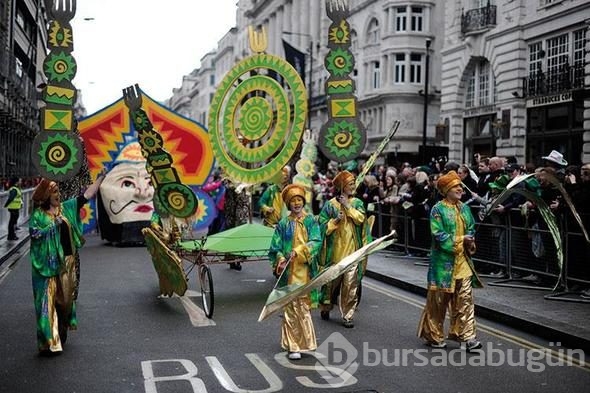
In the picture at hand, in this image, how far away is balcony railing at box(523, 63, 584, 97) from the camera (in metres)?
25.7

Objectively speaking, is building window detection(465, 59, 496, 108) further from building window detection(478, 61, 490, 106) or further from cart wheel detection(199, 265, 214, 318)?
cart wheel detection(199, 265, 214, 318)

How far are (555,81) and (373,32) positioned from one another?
20604mm

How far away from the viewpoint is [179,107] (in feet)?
495

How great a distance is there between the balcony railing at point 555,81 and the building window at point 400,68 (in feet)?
49.6

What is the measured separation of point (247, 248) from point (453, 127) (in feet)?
85.2

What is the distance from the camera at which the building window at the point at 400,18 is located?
43.0 m

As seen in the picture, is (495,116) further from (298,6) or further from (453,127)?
(298,6)

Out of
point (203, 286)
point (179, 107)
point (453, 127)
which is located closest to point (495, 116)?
point (453, 127)

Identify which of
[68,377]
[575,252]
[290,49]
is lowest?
[68,377]

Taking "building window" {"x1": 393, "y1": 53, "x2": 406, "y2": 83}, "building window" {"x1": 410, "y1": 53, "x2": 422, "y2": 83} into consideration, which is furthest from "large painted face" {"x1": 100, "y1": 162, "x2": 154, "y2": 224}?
"building window" {"x1": 410, "y1": 53, "x2": 422, "y2": 83}

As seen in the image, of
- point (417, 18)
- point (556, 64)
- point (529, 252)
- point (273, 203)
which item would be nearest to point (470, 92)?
point (556, 64)

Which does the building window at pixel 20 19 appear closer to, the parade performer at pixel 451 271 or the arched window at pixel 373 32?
the arched window at pixel 373 32

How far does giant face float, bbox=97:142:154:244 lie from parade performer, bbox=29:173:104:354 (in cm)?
1072

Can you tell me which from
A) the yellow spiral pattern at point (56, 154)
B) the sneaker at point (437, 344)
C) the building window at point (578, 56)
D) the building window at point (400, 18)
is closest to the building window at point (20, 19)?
the building window at point (400, 18)
